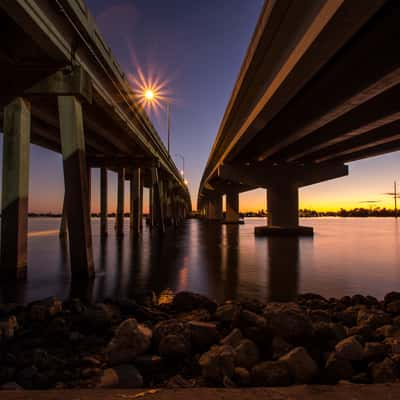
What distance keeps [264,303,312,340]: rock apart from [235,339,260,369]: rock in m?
0.47

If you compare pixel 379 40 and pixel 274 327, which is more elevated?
pixel 379 40

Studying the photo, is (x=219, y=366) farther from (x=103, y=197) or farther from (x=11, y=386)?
(x=103, y=197)

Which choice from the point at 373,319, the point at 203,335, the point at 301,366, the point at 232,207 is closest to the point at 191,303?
the point at 203,335

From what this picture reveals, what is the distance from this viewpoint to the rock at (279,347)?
368 centimetres

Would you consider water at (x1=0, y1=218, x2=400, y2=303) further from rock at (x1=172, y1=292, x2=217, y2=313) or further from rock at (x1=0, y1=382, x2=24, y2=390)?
rock at (x1=0, y1=382, x2=24, y2=390)

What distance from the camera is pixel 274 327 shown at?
160 inches

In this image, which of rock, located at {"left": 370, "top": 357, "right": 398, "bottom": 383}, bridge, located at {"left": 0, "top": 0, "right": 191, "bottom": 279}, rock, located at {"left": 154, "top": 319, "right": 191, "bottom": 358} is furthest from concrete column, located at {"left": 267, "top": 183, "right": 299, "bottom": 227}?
rock, located at {"left": 370, "top": 357, "right": 398, "bottom": 383}

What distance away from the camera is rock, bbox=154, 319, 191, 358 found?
3768mm

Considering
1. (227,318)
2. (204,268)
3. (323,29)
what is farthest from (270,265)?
(323,29)

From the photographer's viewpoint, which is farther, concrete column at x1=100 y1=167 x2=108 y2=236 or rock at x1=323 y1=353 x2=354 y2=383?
concrete column at x1=100 y1=167 x2=108 y2=236

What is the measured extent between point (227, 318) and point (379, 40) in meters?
8.67

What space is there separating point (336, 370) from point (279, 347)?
0.71 meters

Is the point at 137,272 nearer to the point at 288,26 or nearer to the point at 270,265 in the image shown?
the point at 270,265

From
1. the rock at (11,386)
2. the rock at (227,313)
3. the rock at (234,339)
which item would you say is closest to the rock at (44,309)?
the rock at (11,386)
